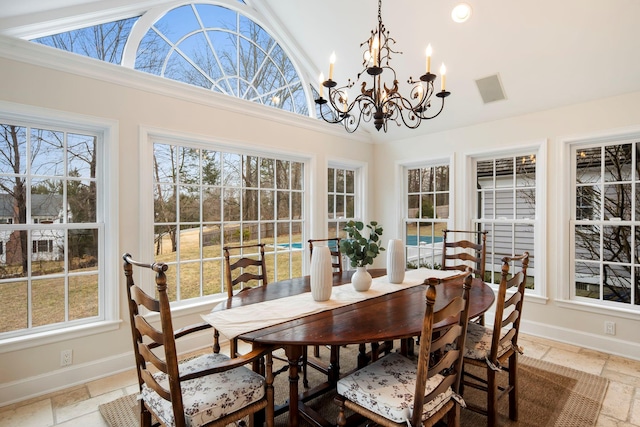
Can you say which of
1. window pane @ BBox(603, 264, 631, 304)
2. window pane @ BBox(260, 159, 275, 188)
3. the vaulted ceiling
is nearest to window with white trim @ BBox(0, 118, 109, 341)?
the vaulted ceiling

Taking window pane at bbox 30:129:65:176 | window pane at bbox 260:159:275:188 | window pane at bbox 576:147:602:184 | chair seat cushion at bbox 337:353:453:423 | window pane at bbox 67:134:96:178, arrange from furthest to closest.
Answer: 1. window pane at bbox 260:159:275:188
2. window pane at bbox 576:147:602:184
3. window pane at bbox 67:134:96:178
4. window pane at bbox 30:129:65:176
5. chair seat cushion at bbox 337:353:453:423

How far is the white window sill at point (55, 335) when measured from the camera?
91.4 inches

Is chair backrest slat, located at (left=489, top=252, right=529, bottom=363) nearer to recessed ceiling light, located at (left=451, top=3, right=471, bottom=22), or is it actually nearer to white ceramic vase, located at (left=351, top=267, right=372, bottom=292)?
white ceramic vase, located at (left=351, top=267, right=372, bottom=292)

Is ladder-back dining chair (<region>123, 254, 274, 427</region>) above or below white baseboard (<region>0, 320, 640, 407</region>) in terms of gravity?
above

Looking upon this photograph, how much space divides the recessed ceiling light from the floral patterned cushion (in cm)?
331

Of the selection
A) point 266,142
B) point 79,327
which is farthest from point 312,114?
point 79,327

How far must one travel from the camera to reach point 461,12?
2.92 metres

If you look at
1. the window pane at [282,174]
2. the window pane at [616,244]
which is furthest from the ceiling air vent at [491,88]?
the window pane at [282,174]

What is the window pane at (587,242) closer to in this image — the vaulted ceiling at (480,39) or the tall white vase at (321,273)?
the vaulted ceiling at (480,39)

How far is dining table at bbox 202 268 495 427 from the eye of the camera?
1.55 m

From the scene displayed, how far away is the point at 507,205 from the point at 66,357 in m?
4.55

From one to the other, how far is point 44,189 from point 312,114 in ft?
9.52

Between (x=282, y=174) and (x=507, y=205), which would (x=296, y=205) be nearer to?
(x=282, y=174)

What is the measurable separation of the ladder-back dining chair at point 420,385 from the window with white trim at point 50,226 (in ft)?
7.35
